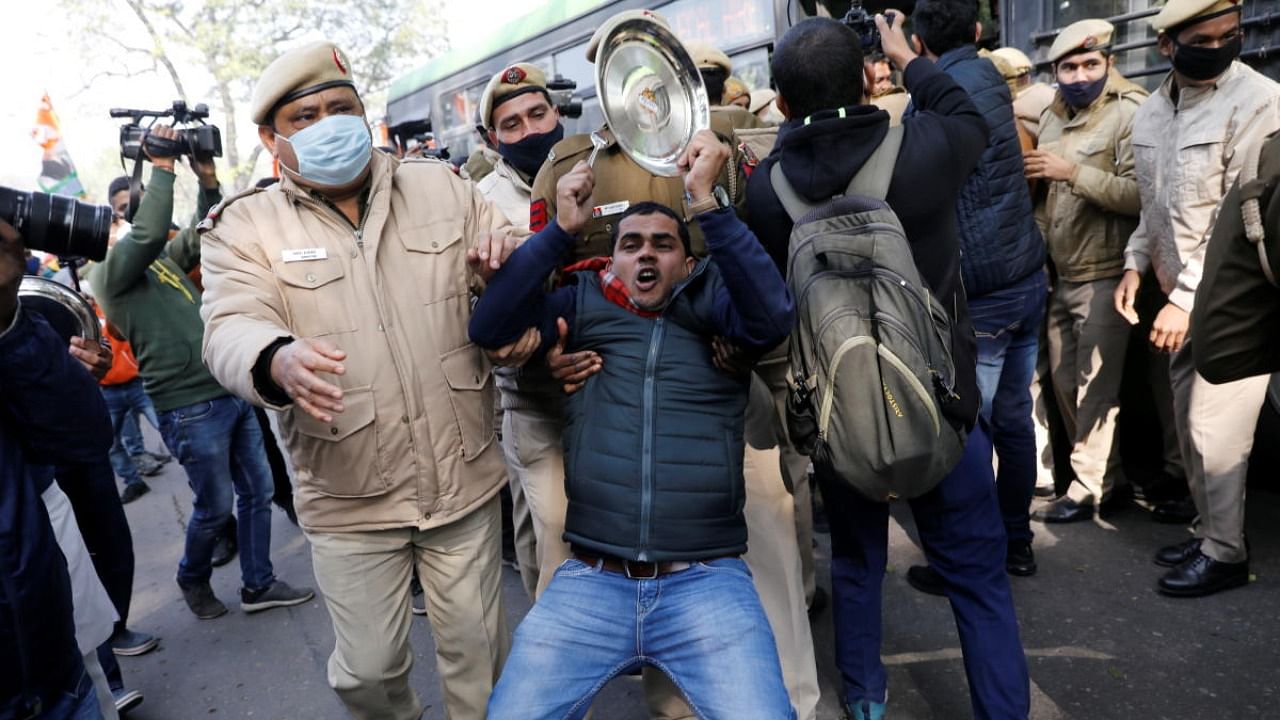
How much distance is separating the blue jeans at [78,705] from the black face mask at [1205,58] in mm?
3921

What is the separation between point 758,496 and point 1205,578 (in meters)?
1.89

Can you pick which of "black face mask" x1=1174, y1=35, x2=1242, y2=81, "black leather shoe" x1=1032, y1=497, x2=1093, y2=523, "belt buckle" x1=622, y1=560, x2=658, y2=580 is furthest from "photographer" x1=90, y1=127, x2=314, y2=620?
"black face mask" x1=1174, y1=35, x2=1242, y2=81

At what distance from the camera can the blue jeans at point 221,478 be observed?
4.05 metres

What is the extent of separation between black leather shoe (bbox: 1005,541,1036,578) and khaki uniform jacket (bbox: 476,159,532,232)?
2384 mm

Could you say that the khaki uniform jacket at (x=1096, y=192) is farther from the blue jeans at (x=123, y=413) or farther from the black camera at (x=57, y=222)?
the blue jeans at (x=123, y=413)

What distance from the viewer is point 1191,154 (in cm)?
320

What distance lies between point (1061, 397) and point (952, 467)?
7.56 ft

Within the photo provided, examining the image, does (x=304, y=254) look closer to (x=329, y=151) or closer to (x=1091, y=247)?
(x=329, y=151)

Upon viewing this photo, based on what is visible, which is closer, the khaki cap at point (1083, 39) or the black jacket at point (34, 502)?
the black jacket at point (34, 502)

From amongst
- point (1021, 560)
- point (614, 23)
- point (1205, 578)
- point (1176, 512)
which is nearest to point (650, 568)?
point (614, 23)

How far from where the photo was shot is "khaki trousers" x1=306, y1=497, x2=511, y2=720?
2414 mm

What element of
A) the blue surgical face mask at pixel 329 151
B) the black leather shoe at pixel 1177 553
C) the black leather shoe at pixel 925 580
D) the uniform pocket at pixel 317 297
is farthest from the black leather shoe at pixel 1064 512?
the blue surgical face mask at pixel 329 151

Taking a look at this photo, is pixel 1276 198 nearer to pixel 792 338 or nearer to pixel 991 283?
pixel 792 338

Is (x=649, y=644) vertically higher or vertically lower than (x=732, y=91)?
lower
